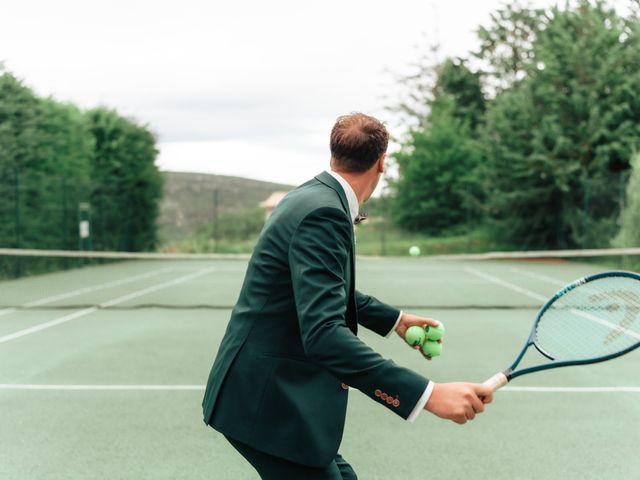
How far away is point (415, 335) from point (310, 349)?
31.4 inches

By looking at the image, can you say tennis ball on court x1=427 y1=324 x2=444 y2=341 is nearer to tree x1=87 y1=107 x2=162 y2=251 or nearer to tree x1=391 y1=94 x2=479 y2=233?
tree x1=87 y1=107 x2=162 y2=251

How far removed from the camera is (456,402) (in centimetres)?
230

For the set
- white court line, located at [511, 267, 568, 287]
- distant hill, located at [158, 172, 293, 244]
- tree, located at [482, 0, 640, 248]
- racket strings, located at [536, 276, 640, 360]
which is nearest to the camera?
racket strings, located at [536, 276, 640, 360]

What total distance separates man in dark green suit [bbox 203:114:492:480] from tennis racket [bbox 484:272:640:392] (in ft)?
2.35

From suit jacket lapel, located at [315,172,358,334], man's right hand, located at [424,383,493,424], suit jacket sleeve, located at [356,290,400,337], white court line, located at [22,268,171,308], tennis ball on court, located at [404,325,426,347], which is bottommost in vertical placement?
white court line, located at [22,268,171,308]

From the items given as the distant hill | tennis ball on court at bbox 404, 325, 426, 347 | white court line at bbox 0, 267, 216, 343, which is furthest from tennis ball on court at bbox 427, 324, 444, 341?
the distant hill

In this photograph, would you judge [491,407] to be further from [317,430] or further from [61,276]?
[61,276]

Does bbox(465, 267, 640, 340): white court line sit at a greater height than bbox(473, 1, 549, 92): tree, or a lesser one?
lesser

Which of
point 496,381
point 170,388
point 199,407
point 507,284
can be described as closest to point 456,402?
point 496,381

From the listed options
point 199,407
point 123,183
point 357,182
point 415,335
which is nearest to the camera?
point 357,182

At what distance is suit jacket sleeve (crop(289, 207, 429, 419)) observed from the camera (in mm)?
2260

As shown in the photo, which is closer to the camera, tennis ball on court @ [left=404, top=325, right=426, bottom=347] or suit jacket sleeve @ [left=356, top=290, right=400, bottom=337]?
tennis ball on court @ [left=404, top=325, right=426, bottom=347]

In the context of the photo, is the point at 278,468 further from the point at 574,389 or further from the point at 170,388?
the point at 574,389

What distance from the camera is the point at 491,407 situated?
6133mm
